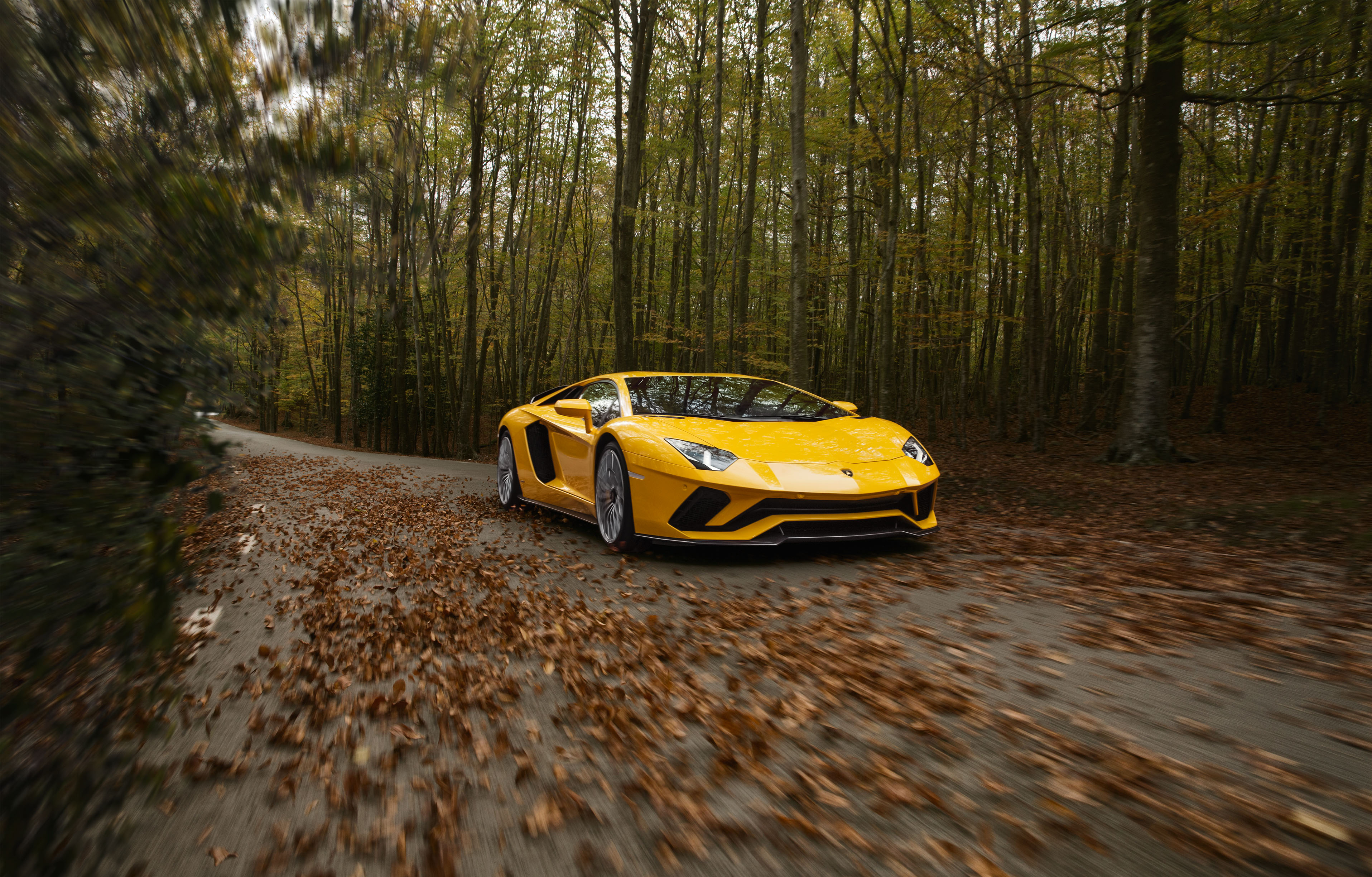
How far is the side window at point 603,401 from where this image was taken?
217 inches

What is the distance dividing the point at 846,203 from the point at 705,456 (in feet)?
70.6

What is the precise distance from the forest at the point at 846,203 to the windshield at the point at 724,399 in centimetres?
189

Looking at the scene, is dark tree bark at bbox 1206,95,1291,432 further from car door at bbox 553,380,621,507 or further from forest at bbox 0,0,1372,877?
car door at bbox 553,380,621,507

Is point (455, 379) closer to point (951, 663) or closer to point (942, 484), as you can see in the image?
point (942, 484)

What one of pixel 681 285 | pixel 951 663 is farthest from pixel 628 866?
pixel 681 285

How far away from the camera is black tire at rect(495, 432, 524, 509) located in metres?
7.14

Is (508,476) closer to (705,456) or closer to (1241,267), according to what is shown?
(705,456)

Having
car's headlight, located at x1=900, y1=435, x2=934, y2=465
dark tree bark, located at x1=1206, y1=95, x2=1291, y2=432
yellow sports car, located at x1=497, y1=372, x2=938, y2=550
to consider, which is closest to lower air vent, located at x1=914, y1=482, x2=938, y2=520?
yellow sports car, located at x1=497, y1=372, x2=938, y2=550

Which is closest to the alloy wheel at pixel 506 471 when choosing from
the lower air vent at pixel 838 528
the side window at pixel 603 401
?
the side window at pixel 603 401

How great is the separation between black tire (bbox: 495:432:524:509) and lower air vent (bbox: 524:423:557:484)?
0.47 m

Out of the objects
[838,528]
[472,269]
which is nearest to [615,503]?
[838,528]

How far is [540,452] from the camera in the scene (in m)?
6.52

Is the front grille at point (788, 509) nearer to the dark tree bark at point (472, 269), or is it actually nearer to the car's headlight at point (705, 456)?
the car's headlight at point (705, 456)

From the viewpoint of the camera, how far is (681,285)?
86.8 feet
